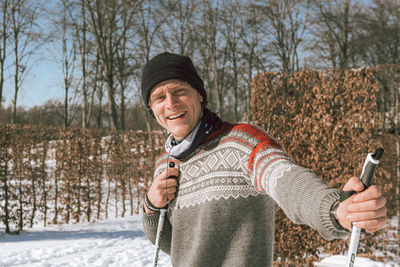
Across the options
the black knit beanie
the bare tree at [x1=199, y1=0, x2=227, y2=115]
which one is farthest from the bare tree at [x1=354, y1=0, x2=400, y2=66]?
the black knit beanie

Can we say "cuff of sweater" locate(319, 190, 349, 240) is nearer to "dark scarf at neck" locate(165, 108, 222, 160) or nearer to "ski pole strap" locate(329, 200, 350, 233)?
"ski pole strap" locate(329, 200, 350, 233)

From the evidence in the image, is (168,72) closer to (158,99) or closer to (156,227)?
(158,99)

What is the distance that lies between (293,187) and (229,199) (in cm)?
39

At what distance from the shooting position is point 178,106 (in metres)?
1.68

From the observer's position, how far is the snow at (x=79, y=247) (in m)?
5.98

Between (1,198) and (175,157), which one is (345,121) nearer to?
(175,157)

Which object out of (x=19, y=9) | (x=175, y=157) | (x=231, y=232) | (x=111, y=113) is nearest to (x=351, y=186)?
(x=231, y=232)

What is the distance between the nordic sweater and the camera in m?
1.42

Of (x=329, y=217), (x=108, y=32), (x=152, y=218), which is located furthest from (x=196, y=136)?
(x=108, y=32)

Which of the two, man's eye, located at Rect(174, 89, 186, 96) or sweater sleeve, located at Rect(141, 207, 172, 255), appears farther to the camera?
sweater sleeve, located at Rect(141, 207, 172, 255)

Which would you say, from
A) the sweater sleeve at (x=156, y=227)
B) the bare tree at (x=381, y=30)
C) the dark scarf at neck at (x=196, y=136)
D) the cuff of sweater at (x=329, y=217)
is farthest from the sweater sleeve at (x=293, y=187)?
the bare tree at (x=381, y=30)

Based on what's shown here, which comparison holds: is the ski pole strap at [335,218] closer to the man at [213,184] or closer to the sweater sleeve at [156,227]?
the man at [213,184]

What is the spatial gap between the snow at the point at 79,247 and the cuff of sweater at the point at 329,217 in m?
5.45

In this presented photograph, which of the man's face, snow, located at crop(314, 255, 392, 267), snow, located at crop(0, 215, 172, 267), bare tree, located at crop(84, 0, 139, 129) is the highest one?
bare tree, located at crop(84, 0, 139, 129)
